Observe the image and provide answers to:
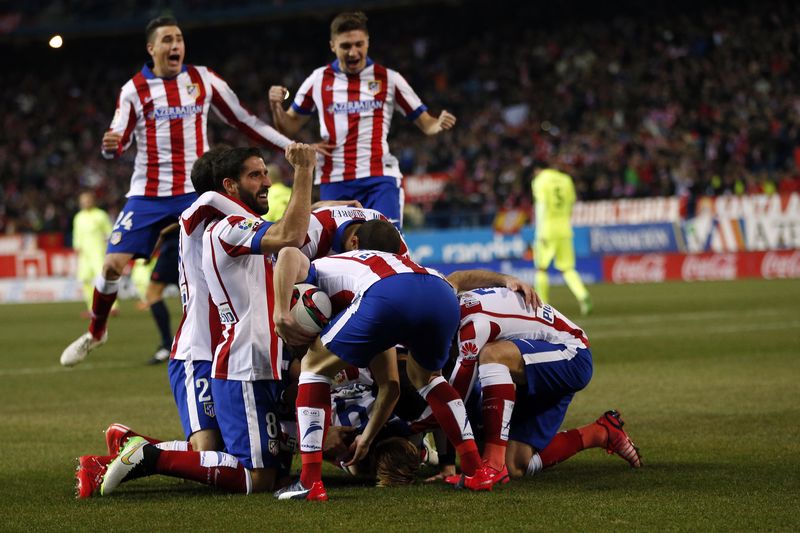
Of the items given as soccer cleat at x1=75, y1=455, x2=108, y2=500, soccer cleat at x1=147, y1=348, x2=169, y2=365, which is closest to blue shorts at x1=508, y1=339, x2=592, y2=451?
soccer cleat at x1=75, y1=455, x2=108, y2=500

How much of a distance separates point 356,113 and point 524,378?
3.93 m

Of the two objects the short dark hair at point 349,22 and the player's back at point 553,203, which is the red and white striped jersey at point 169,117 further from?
the player's back at point 553,203

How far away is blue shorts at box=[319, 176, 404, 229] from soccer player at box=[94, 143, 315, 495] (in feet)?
11.4

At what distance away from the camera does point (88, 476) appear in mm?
5656

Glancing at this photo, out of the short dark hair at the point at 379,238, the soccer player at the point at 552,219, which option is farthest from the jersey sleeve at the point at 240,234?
the soccer player at the point at 552,219

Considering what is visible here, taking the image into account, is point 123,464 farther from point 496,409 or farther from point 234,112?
point 234,112

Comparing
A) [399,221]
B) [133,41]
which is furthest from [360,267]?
[133,41]

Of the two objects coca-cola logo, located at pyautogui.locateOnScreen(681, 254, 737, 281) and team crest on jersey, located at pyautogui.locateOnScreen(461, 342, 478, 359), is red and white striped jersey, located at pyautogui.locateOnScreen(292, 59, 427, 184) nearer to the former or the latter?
team crest on jersey, located at pyautogui.locateOnScreen(461, 342, 478, 359)

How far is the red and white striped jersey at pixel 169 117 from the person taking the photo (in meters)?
8.89

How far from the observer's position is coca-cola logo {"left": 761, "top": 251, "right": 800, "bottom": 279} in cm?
2566

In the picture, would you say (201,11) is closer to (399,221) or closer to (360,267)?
(399,221)

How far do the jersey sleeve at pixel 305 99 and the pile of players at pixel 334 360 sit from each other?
304cm

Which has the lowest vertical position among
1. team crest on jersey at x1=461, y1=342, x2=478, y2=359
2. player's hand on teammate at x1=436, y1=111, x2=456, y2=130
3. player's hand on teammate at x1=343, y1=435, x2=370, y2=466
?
player's hand on teammate at x1=343, y1=435, x2=370, y2=466

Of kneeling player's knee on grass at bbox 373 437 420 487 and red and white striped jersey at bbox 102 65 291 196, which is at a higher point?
red and white striped jersey at bbox 102 65 291 196
